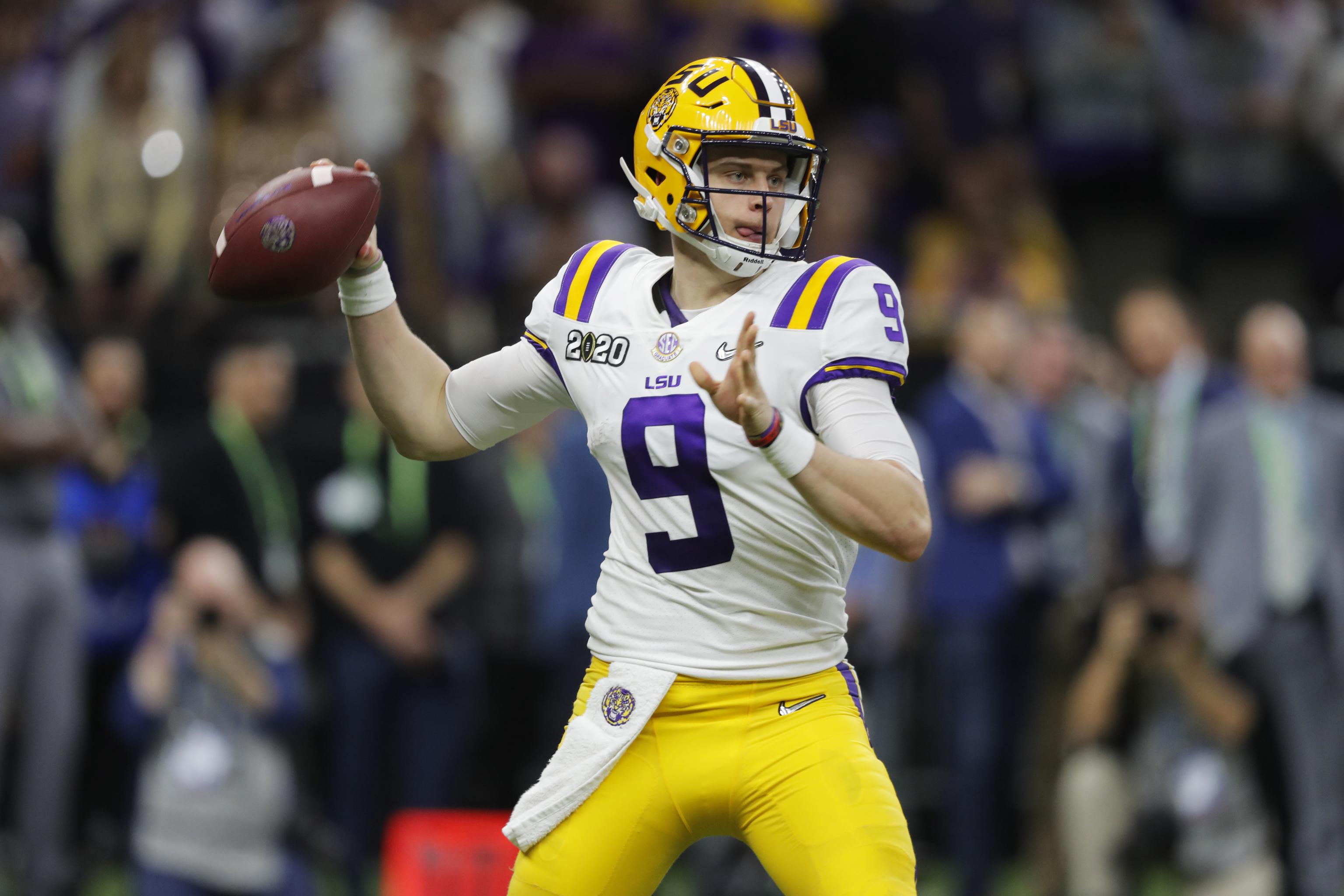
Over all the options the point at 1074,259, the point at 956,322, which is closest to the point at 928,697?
the point at 956,322

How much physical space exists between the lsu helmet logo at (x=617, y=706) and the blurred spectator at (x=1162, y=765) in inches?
146

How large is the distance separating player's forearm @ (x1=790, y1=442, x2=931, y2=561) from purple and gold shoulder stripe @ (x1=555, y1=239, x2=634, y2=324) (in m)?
0.70

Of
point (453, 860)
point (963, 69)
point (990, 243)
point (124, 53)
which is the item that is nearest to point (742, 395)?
point (453, 860)

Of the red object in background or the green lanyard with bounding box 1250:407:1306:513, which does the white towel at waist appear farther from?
the green lanyard with bounding box 1250:407:1306:513

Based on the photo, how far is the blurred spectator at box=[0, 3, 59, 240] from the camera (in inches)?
330

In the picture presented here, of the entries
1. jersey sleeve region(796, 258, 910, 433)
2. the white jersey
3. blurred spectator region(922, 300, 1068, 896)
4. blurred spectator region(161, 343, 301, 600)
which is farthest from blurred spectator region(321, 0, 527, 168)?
jersey sleeve region(796, 258, 910, 433)

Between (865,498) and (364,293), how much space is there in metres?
1.20

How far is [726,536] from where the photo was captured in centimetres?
322

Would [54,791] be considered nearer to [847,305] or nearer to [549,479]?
[549,479]

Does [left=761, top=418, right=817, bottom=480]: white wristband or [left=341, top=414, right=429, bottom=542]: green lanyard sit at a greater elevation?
[left=761, top=418, right=817, bottom=480]: white wristband

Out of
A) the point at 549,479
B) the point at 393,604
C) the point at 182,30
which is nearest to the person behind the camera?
the point at 393,604

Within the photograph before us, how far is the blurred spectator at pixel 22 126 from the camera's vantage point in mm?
8375

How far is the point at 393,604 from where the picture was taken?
712 cm

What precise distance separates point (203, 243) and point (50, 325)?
821 millimetres
